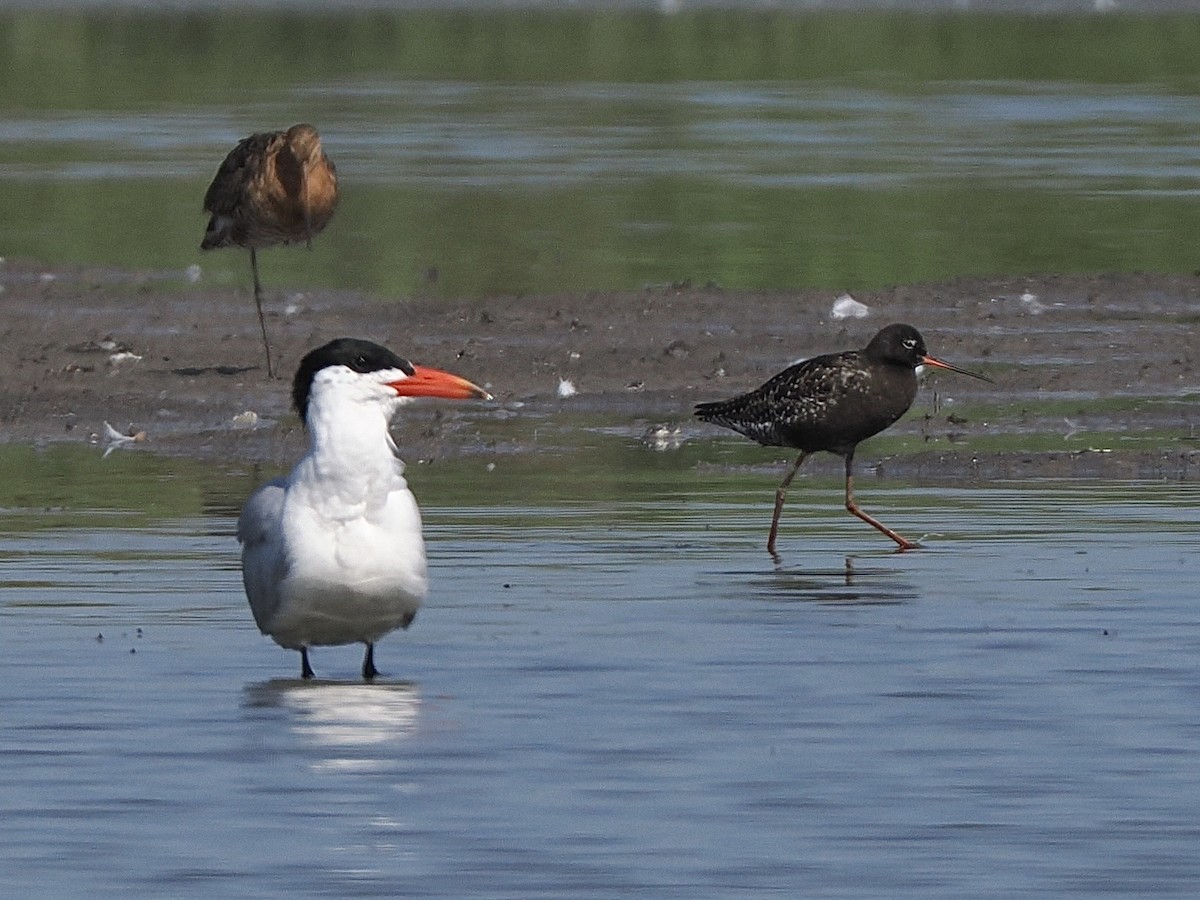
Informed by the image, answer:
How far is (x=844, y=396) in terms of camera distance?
1455 cm

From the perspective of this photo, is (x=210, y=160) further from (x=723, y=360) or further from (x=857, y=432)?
(x=857, y=432)

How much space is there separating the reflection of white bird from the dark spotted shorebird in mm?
4303

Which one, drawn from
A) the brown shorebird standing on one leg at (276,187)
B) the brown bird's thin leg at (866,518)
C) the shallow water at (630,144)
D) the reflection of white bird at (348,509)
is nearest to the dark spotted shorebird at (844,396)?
the brown bird's thin leg at (866,518)

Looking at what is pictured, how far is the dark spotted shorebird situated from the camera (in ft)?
47.8

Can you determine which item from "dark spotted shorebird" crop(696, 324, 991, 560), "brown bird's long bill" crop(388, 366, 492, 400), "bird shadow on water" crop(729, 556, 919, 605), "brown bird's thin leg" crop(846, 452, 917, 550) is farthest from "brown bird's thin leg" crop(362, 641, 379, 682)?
"dark spotted shorebird" crop(696, 324, 991, 560)

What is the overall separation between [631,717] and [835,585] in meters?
2.85

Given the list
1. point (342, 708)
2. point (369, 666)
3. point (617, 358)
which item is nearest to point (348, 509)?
point (342, 708)

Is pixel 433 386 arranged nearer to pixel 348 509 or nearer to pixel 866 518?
pixel 348 509

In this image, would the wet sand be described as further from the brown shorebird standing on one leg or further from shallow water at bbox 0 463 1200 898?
shallow water at bbox 0 463 1200 898

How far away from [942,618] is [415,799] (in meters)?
3.34

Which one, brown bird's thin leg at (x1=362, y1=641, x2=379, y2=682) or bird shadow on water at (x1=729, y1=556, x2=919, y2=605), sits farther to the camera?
bird shadow on water at (x1=729, y1=556, x2=919, y2=605)

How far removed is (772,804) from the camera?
8781mm

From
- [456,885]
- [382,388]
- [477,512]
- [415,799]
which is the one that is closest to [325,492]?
[382,388]

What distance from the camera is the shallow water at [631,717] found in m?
8.21
